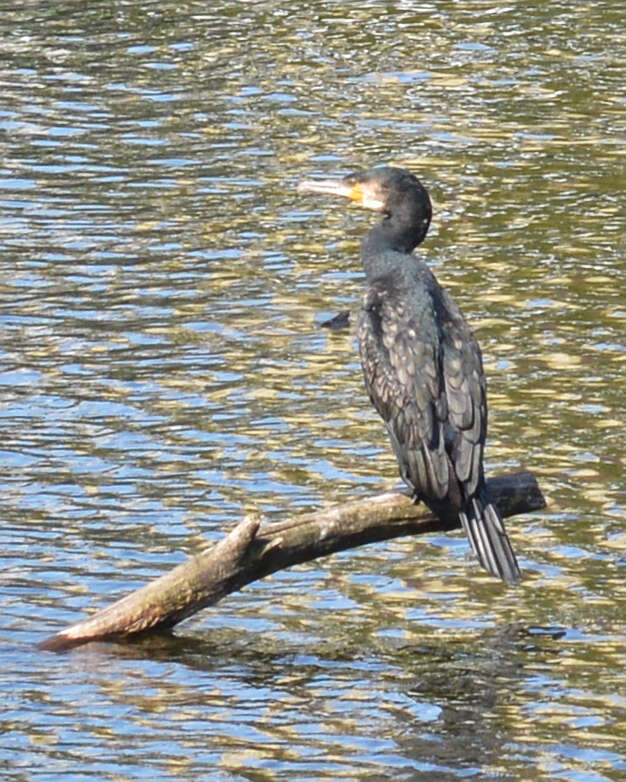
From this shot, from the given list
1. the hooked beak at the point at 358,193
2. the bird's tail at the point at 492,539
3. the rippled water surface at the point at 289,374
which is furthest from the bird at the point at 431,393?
the rippled water surface at the point at 289,374

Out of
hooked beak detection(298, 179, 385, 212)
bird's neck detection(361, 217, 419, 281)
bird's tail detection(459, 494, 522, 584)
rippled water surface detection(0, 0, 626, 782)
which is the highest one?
hooked beak detection(298, 179, 385, 212)

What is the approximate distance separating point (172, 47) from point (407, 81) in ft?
7.99

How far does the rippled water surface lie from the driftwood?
17 centimetres

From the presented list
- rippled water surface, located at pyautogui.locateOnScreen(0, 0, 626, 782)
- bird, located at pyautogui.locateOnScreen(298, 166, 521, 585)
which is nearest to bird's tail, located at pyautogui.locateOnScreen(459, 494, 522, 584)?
bird, located at pyautogui.locateOnScreen(298, 166, 521, 585)

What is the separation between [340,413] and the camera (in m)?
11.1

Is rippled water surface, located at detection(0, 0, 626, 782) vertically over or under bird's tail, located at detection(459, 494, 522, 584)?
under

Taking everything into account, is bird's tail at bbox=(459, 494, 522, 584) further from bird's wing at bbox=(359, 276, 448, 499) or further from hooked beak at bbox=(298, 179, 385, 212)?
hooked beak at bbox=(298, 179, 385, 212)

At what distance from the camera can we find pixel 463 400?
836cm

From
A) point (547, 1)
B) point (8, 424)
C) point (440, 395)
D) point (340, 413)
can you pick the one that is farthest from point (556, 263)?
point (547, 1)

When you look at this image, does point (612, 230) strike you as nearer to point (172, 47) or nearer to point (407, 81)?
point (407, 81)

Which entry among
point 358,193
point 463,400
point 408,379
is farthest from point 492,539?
point 358,193

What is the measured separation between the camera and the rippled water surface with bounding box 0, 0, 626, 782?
762 cm

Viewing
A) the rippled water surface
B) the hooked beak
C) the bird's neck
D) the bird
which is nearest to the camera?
the rippled water surface

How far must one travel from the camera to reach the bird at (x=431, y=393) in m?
8.09
